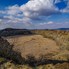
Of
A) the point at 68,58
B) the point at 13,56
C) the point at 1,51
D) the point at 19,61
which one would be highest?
the point at 1,51

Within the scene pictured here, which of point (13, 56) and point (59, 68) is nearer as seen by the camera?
point (59, 68)

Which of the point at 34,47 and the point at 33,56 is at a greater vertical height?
the point at 33,56

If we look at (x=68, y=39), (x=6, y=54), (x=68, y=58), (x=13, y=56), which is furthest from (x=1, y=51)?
(x=68, y=39)

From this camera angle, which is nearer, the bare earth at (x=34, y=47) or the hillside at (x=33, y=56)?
the hillside at (x=33, y=56)

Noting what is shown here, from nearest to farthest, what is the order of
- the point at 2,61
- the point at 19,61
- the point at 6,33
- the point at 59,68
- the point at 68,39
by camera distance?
the point at 59,68, the point at 2,61, the point at 19,61, the point at 68,39, the point at 6,33

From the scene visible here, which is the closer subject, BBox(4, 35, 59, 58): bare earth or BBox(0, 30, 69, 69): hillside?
BBox(0, 30, 69, 69): hillside

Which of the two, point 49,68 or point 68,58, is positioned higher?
point 49,68

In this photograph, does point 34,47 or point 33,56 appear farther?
point 34,47

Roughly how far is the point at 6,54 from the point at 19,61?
549 millimetres

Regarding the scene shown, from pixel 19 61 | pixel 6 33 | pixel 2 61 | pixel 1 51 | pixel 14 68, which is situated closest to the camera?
pixel 14 68

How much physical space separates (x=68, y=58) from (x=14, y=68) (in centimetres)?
253

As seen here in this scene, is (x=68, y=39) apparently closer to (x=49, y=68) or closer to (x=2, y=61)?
(x=49, y=68)

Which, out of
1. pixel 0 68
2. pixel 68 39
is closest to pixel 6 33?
pixel 68 39

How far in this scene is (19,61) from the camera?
2.19 meters
